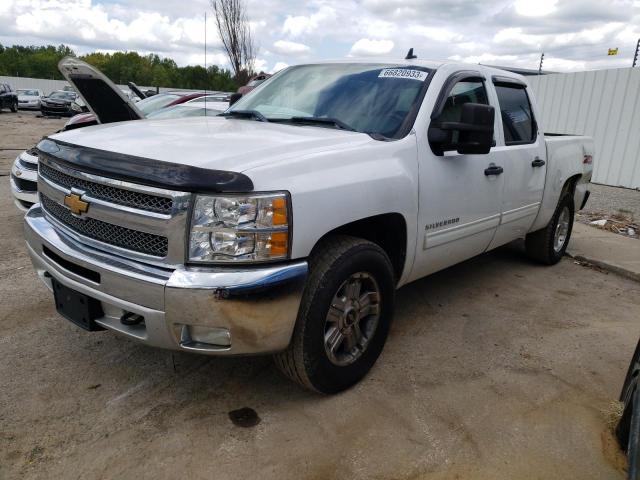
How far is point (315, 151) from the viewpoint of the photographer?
8.67 feet

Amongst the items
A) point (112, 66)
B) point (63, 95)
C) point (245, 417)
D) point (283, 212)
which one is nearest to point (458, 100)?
point (283, 212)

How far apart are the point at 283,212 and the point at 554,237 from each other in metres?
4.06

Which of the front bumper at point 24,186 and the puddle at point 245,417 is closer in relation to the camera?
the puddle at point 245,417

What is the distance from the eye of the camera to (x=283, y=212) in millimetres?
2305

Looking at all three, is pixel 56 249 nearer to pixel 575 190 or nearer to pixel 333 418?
pixel 333 418

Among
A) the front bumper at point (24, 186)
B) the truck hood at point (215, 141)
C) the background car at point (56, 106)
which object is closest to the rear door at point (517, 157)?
the truck hood at point (215, 141)

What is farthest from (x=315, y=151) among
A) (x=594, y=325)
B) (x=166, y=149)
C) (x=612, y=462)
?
(x=594, y=325)

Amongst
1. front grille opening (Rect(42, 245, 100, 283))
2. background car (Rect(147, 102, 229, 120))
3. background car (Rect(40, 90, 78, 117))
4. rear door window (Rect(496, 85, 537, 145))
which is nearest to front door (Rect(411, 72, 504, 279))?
rear door window (Rect(496, 85, 537, 145))

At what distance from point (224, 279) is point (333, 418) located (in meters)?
1.02

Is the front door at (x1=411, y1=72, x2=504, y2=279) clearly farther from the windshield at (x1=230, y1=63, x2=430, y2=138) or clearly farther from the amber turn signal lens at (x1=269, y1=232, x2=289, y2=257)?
the amber turn signal lens at (x1=269, y1=232, x2=289, y2=257)

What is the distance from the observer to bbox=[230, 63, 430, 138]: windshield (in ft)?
A: 10.7

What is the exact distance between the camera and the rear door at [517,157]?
162 inches

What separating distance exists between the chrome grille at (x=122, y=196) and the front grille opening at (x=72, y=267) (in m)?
0.36

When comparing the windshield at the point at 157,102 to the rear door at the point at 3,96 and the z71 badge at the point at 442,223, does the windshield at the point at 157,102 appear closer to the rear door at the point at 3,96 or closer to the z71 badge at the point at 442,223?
the z71 badge at the point at 442,223
